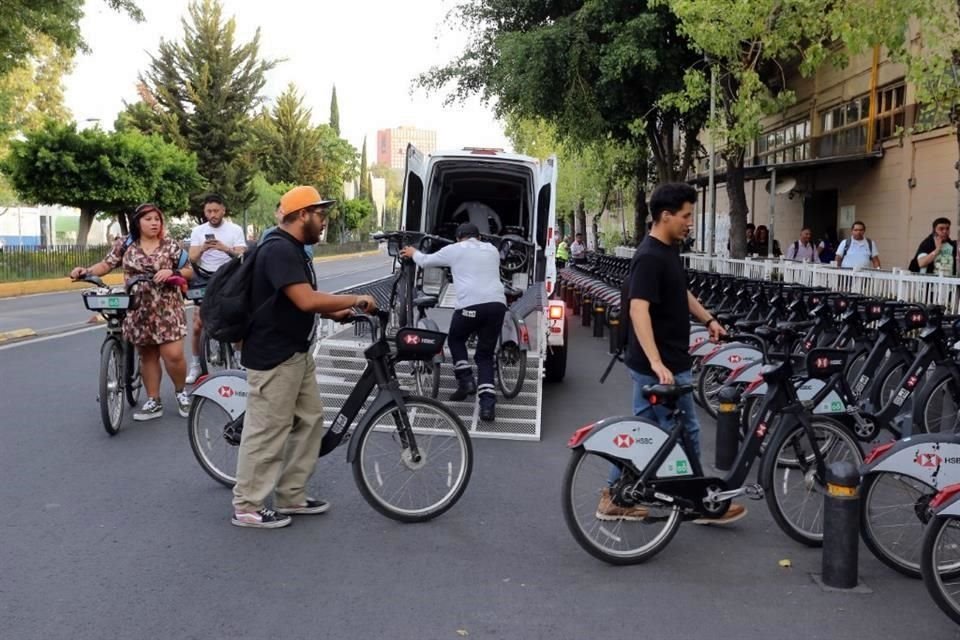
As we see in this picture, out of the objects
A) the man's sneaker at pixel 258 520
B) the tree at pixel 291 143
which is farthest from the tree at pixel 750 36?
the tree at pixel 291 143

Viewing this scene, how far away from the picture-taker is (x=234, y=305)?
4.89 meters

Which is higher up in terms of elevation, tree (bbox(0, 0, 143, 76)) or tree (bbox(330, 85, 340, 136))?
tree (bbox(330, 85, 340, 136))

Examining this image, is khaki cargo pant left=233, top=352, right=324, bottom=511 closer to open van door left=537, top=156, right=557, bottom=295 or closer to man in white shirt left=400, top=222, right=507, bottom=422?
man in white shirt left=400, top=222, right=507, bottom=422

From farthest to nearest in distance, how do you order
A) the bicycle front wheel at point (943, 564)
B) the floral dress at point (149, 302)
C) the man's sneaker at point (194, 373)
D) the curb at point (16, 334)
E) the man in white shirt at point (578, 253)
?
the man in white shirt at point (578, 253), the curb at point (16, 334), the man's sneaker at point (194, 373), the floral dress at point (149, 302), the bicycle front wheel at point (943, 564)

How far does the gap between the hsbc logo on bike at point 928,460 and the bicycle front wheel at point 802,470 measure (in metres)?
0.49

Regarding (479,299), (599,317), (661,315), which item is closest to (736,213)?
(599,317)

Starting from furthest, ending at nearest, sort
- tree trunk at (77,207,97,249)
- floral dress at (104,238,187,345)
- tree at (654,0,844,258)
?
tree trunk at (77,207,97,249), tree at (654,0,844,258), floral dress at (104,238,187,345)

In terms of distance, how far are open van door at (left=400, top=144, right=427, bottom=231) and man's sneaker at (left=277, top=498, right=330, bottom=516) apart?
5524mm

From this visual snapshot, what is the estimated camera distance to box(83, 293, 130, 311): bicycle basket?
7.02 m

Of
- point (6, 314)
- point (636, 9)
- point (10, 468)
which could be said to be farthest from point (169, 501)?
point (636, 9)

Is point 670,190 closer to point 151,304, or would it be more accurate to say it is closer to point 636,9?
point 151,304

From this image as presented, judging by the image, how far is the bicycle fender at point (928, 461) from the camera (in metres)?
4.39

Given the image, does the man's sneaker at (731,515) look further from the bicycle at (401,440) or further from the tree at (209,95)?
the tree at (209,95)

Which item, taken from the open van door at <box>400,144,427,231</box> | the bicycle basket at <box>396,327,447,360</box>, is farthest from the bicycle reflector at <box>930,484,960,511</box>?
the open van door at <box>400,144,427,231</box>
